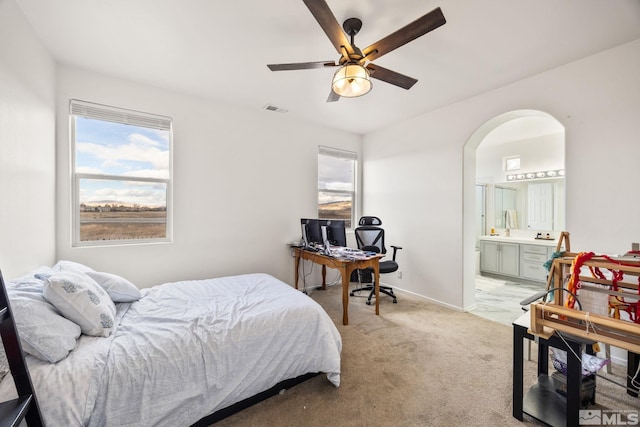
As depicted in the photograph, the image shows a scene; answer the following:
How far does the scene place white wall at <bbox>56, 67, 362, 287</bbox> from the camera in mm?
2551

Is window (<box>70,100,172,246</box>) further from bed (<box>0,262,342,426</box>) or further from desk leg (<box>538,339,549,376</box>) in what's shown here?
desk leg (<box>538,339,549,376</box>)

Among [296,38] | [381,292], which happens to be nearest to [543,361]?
[381,292]

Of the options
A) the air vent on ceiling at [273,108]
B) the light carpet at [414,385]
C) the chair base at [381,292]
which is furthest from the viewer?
the chair base at [381,292]

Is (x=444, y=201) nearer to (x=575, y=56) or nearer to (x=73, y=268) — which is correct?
(x=575, y=56)

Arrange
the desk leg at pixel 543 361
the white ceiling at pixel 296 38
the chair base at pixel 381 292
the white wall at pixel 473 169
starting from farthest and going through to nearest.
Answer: the chair base at pixel 381 292 → the white wall at pixel 473 169 → the desk leg at pixel 543 361 → the white ceiling at pixel 296 38

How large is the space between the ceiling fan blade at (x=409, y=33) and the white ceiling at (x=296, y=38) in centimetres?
25

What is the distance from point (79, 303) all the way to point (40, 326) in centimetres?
23

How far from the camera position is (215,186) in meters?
3.23

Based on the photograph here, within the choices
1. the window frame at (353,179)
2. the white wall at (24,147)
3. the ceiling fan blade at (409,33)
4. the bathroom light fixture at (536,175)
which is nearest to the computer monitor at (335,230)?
the window frame at (353,179)

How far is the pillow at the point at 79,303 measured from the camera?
4.61ft

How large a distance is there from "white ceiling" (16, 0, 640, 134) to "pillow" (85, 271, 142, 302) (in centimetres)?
191

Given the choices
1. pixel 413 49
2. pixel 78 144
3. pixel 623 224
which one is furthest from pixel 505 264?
pixel 78 144

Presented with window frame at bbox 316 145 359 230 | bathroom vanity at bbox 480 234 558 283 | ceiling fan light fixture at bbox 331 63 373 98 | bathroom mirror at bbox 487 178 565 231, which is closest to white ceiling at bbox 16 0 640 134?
ceiling fan light fixture at bbox 331 63 373 98

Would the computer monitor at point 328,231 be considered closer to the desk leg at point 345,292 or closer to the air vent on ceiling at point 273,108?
the desk leg at point 345,292
